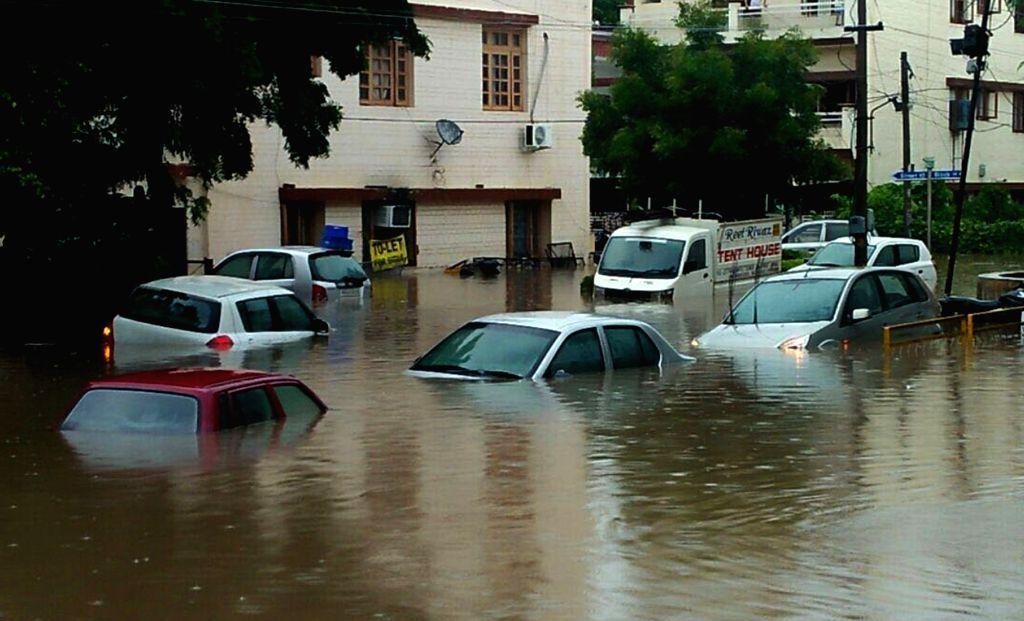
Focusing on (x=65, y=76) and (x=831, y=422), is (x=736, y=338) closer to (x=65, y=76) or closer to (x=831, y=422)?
(x=831, y=422)

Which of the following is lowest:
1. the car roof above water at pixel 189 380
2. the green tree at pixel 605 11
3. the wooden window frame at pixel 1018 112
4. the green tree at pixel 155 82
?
the car roof above water at pixel 189 380

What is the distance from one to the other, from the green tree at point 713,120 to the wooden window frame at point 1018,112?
21.7 meters

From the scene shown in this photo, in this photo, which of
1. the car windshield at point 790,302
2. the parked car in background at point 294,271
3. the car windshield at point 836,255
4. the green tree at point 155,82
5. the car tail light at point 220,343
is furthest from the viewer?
the car windshield at point 836,255

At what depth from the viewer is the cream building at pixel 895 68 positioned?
55.1 meters

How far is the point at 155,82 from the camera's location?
24.9m

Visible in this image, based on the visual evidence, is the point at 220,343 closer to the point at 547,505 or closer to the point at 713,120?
the point at 547,505

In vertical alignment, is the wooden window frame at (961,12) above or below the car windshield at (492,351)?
above

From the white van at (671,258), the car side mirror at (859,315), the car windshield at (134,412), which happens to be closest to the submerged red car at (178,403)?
the car windshield at (134,412)

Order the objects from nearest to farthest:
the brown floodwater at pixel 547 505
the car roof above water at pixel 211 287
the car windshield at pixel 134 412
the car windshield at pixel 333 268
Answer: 1. the brown floodwater at pixel 547 505
2. the car windshield at pixel 134 412
3. the car roof above water at pixel 211 287
4. the car windshield at pixel 333 268

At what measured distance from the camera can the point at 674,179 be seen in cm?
4181

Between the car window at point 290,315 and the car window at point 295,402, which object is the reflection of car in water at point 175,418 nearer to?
the car window at point 295,402

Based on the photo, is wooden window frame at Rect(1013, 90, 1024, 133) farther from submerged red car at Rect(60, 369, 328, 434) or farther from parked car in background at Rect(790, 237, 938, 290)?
submerged red car at Rect(60, 369, 328, 434)

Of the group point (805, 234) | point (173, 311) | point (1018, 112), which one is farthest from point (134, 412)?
point (1018, 112)

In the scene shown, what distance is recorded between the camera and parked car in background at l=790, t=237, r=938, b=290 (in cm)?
3594
